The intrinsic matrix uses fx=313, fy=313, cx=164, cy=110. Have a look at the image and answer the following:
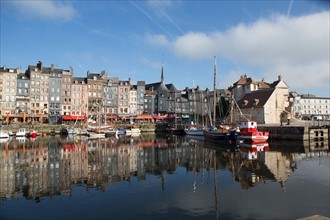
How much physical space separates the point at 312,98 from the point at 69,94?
93.5 meters

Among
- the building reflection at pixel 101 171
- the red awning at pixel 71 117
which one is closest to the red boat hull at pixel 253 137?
the building reflection at pixel 101 171

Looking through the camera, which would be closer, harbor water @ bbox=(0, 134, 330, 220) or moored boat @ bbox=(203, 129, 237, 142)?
harbor water @ bbox=(0, 134, 330, 220)

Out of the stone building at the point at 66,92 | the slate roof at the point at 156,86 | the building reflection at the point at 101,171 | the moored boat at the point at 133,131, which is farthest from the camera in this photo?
the slate roof at the point at 156,86

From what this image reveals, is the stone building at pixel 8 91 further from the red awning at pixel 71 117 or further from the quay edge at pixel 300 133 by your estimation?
the quay edge at pixel 300 133

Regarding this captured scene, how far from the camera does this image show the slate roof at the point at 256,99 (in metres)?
67.8

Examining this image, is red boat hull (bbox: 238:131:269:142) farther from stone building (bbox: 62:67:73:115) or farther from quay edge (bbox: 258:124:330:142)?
stone building (bbox: 62:67:73:115)

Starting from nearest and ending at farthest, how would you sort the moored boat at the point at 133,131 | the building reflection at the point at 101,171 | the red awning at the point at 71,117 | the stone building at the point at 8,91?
1. the building reflection at the point at 101,171
2. the moored boat at the point at 133,131
3. the stone building at the point at 8,91
4. the red awning at the point at 71,117

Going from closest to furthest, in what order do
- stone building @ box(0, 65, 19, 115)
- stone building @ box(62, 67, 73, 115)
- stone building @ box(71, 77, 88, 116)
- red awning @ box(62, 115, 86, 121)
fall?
stone building @ box(0, 65, 19, 115) < red awning @ box(62, 115, 86, 121) < stone building @ box(62, 67, 73, 115) < stone building @ box(71, 77, 88, 116)

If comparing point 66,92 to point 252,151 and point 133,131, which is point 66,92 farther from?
point 252,151

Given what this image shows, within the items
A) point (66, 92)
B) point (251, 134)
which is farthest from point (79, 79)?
point (251, 134)

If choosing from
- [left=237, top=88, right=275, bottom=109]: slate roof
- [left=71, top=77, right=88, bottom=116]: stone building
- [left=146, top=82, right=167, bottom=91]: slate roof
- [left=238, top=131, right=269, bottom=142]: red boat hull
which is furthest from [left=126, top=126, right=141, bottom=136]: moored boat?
[left=238, top=131, right=269, bottom=142]: red boat hull

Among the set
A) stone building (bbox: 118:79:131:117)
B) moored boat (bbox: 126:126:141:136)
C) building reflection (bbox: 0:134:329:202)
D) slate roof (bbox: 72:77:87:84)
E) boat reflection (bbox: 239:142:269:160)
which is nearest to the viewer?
building reflection (bbox: 0:134:329:202)

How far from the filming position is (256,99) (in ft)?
228

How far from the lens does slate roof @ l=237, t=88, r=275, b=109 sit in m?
67.8
